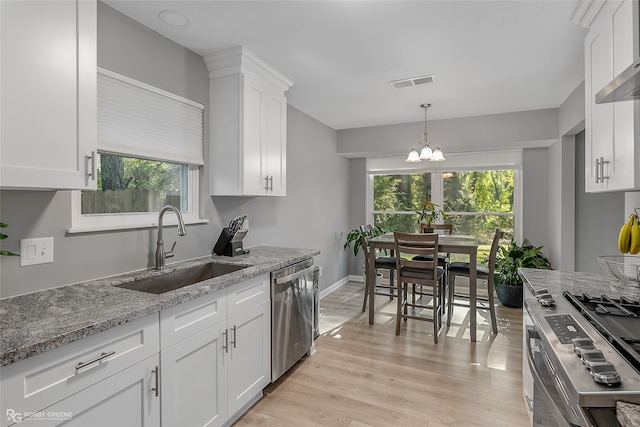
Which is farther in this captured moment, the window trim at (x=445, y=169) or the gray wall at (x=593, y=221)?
the window trim at (x=445, y=169)

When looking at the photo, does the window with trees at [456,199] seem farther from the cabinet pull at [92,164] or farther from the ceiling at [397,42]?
the cabinet pull at [92,164]

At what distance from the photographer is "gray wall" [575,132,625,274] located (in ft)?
11.8

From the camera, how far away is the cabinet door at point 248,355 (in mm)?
1959

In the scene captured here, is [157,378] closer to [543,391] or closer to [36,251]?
[36,251]

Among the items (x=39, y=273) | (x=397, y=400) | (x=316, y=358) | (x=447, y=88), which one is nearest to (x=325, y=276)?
(x=316, y=358)

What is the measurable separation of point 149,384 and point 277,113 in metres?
2.33

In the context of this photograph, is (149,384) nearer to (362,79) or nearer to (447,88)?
(362,79)

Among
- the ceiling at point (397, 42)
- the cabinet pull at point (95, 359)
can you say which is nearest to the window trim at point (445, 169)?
the ceiling at point (397, 42)

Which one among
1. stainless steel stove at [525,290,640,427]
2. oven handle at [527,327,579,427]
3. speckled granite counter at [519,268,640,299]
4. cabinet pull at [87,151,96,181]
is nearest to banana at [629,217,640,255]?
speckled granite counter at [519,268,640,299]

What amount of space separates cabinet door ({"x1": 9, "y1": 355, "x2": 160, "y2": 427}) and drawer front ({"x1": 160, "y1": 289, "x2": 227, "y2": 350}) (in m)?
0.12

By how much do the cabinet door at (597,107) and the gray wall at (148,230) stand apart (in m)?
2.59

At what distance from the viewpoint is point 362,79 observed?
10.2 feet

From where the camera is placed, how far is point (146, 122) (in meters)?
2.20

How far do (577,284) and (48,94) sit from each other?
270 cm
